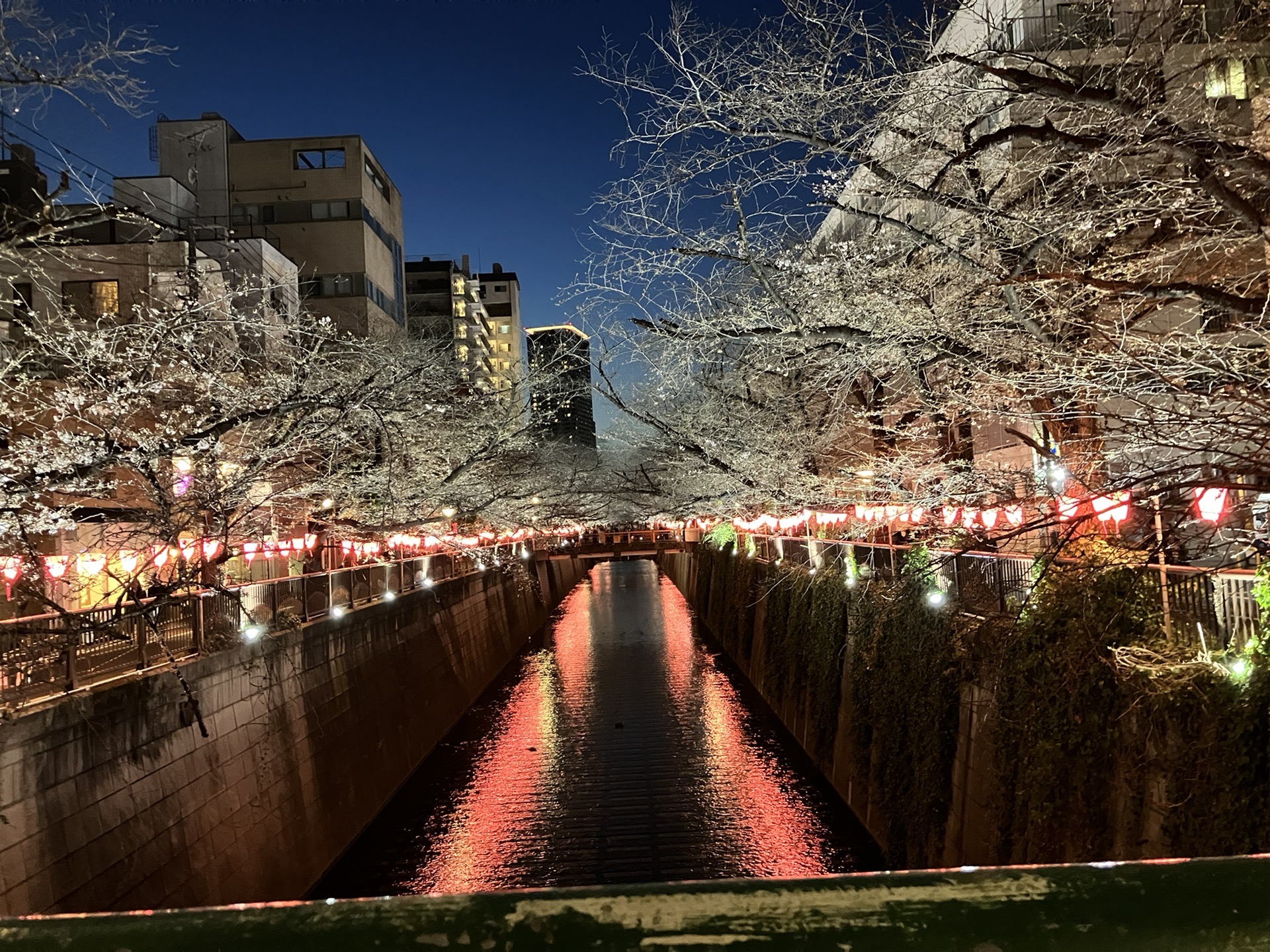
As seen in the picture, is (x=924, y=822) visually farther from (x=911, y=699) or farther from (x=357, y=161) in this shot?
(x=357, y=161)

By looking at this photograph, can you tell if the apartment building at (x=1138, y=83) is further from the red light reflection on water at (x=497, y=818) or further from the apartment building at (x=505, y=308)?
the apartment building at (x=505, y=308)

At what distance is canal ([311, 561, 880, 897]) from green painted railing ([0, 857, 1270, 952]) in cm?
779

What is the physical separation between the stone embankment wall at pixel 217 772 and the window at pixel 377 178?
86.8 ft

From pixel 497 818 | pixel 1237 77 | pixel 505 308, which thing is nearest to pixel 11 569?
pixel 497 818

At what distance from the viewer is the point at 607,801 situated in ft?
57.4

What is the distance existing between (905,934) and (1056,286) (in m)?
9.09

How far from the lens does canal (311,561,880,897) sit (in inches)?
563

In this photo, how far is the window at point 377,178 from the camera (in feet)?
133

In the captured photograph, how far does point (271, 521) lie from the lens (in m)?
17.3

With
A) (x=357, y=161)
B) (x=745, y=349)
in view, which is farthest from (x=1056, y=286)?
(x=357, y=161)

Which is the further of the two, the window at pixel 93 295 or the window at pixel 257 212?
the window at pixel 257 212

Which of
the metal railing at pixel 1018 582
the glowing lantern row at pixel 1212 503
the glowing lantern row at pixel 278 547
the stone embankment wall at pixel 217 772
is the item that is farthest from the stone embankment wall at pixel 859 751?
the glowing lantern row at pixel 278 547

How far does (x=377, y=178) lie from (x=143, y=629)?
121 feet

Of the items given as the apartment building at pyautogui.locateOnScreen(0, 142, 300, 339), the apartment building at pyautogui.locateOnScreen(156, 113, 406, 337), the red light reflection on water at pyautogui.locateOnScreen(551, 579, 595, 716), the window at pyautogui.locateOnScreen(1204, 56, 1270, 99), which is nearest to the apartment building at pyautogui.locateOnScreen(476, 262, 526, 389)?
the red light reflection on water at pyautogui.locateOnScreen(551, 579, 595, 716)
